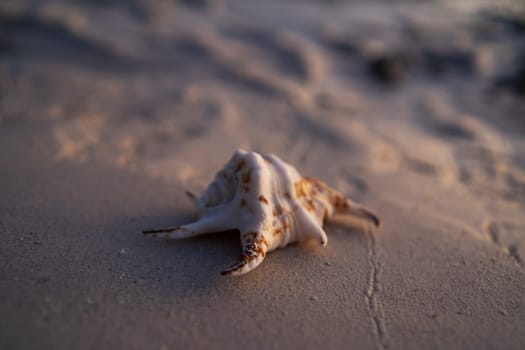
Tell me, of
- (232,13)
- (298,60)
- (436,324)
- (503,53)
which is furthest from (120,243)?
(503,53)

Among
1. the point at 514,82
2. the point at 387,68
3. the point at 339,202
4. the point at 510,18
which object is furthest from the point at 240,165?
the point at 510,18

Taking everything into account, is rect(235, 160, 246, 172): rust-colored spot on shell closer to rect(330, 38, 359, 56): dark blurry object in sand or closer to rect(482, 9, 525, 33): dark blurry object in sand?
rect(330, 38, 359, 56): dark blurry object in sand

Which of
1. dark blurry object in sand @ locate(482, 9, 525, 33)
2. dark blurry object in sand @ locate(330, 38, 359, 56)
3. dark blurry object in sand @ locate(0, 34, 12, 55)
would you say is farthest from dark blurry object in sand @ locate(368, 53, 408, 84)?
dark blurry object in sand @ locate(0, 34, 12, 55)

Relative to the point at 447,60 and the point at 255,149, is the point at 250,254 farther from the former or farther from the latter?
the point at 447,60

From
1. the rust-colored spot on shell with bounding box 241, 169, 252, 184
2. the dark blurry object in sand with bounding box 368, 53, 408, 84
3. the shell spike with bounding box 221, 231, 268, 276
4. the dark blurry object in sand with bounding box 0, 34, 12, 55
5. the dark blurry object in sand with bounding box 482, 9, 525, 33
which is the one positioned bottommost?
the dark blurry object in sand with bounding box 0, 34, 12, 55

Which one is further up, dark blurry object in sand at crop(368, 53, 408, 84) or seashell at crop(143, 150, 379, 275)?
dark blurry object in sand at crop(368, 53, 408, 84)

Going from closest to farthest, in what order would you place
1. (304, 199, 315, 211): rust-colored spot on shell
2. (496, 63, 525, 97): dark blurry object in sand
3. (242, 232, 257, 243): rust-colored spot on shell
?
(242, 232, 257, 243): rust-colored spot on shell
(304, 199, 315, 211): rust-colored spot on shell
(496, 63, 525, 97): dark blurry object in sand

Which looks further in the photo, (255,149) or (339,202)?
(255,149)
